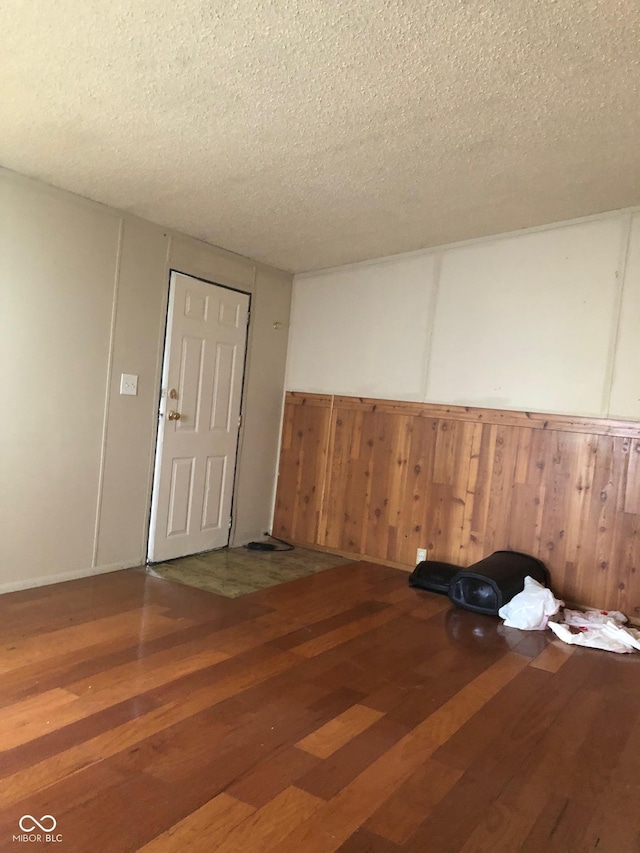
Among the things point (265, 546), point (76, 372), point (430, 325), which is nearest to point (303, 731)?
point (76, 372)

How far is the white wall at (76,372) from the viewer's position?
3.53 m

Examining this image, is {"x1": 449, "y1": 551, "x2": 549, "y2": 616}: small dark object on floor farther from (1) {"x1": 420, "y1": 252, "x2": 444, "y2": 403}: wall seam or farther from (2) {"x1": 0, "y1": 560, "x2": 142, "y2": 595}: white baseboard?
(2) {"x1": 0, "y1": 560, "x2": 142, "y2": 595}: white baseboard

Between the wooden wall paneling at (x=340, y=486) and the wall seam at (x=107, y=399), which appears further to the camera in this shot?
the wooden wall paneling at (x=340, y=486)

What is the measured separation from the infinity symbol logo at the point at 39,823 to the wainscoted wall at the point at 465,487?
10.8 feet

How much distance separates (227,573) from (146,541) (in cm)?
65

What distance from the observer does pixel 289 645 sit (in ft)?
10.1

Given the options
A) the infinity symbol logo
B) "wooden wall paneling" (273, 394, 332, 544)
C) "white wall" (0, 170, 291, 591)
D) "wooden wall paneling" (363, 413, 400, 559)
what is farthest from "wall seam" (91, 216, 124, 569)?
the infinity symbol logo

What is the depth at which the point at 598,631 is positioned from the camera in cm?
344

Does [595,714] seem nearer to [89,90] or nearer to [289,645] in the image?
[289,645]

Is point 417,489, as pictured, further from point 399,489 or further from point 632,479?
point 632,479

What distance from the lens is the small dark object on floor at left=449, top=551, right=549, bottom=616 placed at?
145 inches

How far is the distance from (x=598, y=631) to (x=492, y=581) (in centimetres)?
62

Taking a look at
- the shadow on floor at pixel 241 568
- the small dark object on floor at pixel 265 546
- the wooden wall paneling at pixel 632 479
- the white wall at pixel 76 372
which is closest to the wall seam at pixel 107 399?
the white wall at pixel 76 372

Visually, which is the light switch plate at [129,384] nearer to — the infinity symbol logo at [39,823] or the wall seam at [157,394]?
the wall seam at [157,394]
